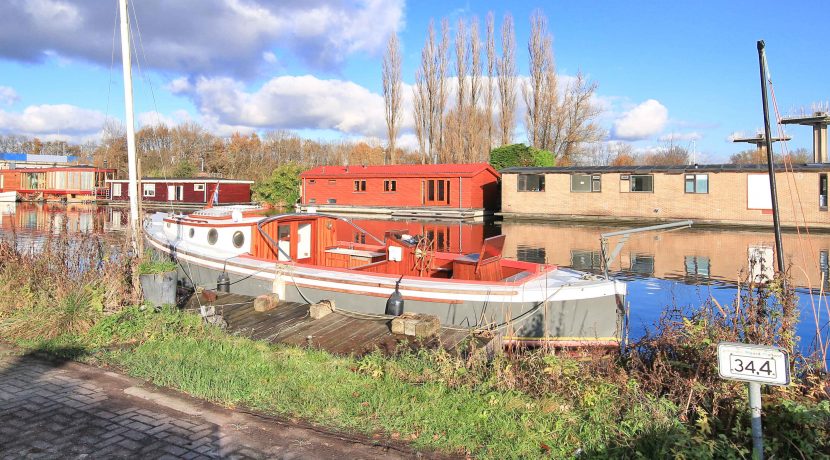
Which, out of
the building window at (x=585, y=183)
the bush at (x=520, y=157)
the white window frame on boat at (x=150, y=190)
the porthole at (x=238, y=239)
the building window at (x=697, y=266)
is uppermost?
the bush at (x=520, y=157)

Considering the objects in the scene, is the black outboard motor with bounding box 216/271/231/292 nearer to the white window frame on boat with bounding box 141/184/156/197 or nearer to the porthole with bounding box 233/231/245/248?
the porthole with bounding box 233/231/245/248

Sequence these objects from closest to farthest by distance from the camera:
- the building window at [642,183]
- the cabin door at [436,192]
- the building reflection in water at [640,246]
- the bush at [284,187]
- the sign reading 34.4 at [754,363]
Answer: the sign reading 34.4 at [754,363] < the building reflection in water at [640,246] < the building window at [642,183] < the cabin door at [436,192] < the bush at [284,187]

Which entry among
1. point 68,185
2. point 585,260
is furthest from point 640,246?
point 68,185

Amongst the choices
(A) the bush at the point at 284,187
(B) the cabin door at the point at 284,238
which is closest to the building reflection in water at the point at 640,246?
(B) the cabin door at the point at 284,238

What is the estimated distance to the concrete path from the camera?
398cm

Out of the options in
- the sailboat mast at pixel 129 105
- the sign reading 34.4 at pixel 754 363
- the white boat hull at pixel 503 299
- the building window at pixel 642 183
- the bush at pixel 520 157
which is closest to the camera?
the sign reading 34.4 at pixel 754 363

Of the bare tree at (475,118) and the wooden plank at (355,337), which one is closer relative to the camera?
the wooden plank at (355,337)

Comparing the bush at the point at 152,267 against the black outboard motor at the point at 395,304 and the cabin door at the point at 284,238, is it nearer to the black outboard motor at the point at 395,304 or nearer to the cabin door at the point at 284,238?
the black outboard motor at the point at 395,304

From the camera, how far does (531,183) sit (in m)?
36.3

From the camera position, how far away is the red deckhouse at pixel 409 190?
37.4 metres

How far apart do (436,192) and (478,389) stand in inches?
1321

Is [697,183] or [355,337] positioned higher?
[697,183]

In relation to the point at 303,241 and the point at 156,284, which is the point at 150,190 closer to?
the point at 303,241

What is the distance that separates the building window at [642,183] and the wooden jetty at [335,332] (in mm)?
27730
